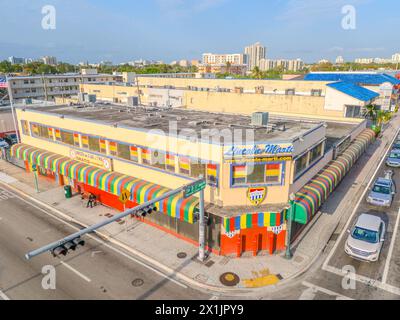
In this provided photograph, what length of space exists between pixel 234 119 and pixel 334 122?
21.3 metres

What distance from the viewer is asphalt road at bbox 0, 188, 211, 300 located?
16.7m

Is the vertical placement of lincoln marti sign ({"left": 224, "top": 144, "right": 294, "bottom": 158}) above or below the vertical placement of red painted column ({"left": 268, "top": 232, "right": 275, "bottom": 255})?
above

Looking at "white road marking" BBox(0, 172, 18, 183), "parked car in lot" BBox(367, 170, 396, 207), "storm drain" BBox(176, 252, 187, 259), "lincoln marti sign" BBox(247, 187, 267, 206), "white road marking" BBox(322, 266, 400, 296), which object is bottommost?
"white road marking" BBox(322, 266, 400, 296)

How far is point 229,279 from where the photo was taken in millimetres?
17594

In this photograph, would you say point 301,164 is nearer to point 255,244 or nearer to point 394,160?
point 255,244

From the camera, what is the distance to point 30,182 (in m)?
34.1

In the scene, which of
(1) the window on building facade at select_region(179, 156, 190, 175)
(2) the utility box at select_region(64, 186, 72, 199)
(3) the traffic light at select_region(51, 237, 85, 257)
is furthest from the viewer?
(2) the utility box at select_region(64, 186, 72, 199)

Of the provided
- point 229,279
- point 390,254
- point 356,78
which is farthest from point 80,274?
point 356,78

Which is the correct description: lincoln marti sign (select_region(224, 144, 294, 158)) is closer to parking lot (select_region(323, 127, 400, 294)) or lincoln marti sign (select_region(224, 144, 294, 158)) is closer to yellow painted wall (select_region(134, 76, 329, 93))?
parking lot (select_region(323, 127, 400, 294))

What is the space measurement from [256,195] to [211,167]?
3529 millimetres

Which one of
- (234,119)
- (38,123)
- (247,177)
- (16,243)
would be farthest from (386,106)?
(16,243)

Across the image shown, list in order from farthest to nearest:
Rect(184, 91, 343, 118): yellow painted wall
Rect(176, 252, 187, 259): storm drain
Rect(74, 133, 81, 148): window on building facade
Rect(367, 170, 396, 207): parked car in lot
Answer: Rect(184, 91, 343, 118): yellow painted wall
Rect(74, 133, 81, 148): window on building facade
Rect(367, 170, 396, 207): parked car in lot
Rect(176, 252, 187, 259): storm drain

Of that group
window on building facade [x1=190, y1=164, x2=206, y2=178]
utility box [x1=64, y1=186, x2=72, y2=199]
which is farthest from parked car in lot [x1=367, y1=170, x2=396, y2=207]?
utility box [x1=64, y1=186, x2=72, y2=199]

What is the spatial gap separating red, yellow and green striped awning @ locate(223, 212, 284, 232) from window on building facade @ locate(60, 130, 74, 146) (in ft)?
63.5
